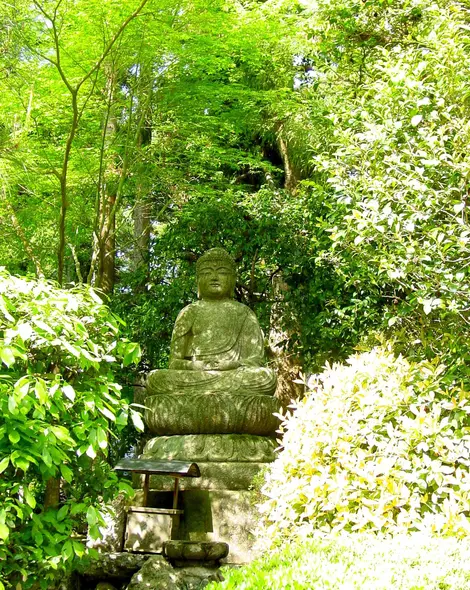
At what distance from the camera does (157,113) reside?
9.12 m

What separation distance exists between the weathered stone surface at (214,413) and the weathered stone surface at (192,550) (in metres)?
1.34

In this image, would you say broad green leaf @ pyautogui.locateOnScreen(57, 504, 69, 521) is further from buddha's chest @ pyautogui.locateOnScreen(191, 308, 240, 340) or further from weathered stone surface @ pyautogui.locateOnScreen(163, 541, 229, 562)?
buddha's chest @ pyautogui.locateOnScreen(191, 308, 240, 340)

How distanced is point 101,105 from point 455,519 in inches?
242

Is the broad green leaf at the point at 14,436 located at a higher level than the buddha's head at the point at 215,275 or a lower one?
lower

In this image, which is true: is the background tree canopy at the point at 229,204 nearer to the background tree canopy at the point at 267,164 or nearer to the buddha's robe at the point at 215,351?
the background tree canopy at the point at 267,164

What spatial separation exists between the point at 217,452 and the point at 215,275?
2.05 meters

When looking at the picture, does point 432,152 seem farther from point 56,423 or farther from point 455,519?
point 56,423

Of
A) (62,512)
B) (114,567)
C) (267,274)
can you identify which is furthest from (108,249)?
(62,512)

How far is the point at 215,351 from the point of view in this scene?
705cm

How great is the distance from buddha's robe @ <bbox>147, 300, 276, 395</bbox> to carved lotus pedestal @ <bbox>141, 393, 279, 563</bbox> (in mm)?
200

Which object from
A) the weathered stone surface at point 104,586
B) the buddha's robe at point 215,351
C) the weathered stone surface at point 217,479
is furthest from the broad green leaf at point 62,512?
the buddha's robe at point 215,351

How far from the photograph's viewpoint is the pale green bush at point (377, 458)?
379 cm

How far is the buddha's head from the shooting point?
744 centimetres

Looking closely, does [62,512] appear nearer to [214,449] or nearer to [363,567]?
[363,567]
